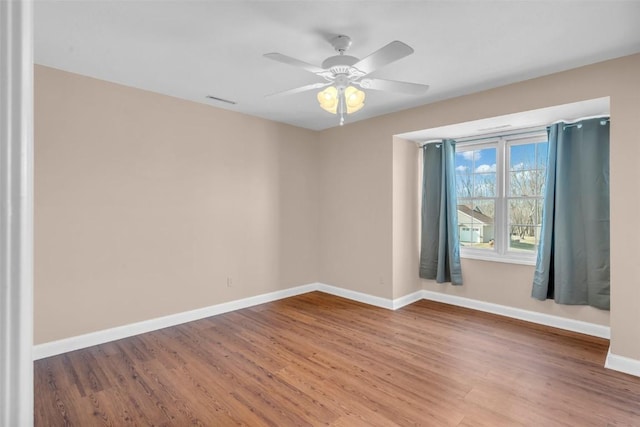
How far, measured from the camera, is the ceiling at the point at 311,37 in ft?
7.24

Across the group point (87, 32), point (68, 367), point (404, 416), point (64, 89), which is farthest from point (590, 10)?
point (68, 367)

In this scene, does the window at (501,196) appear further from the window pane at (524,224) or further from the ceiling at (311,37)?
the ceiling at (311,37)

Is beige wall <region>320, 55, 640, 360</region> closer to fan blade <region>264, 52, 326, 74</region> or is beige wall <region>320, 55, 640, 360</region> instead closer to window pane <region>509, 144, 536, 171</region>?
window pane <region>509, 144, 536, 171</region>

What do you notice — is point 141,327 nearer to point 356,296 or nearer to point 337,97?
point 356,296

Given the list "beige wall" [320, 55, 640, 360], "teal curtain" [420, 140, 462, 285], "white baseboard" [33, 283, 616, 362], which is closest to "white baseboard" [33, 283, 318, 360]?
"white baseboard" [33, 283, 616, 362]

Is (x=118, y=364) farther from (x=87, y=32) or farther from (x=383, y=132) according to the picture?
(x=383, y=132)

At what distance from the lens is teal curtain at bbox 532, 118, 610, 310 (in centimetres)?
354

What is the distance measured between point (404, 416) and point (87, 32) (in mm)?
3555

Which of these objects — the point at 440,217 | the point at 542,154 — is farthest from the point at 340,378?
the point at 542,154

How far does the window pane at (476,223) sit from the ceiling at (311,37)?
177 centimetres

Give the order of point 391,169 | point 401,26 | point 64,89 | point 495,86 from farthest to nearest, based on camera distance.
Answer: point 391,169 → point 495,86 → point 64,89 → point 401,26

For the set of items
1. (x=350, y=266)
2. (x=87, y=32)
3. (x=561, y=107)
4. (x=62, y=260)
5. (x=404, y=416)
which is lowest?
(x=404, y=416)

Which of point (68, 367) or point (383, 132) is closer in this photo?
point (68, 367)

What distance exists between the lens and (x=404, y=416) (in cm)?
229
